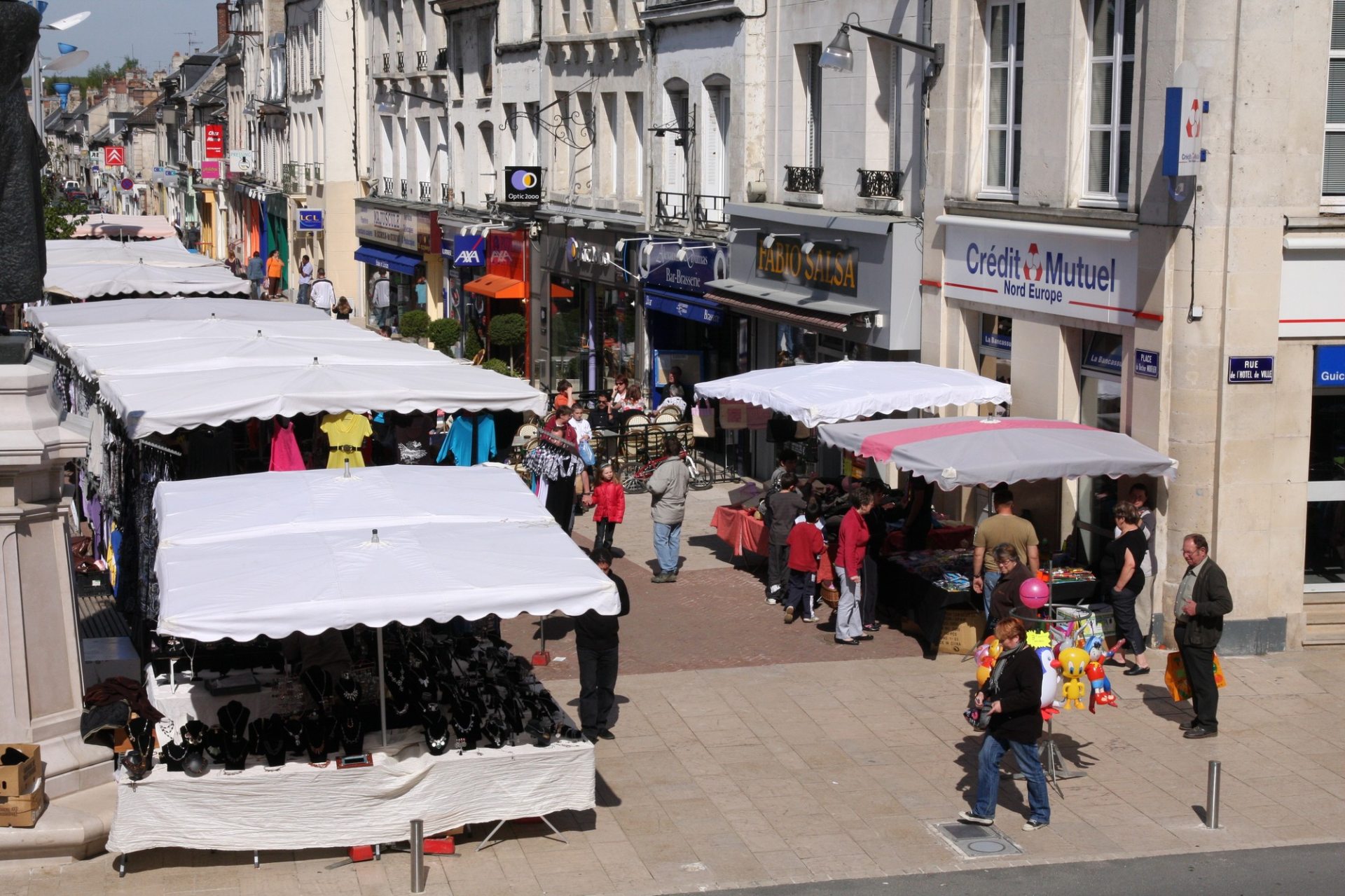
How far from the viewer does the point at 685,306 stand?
24.9 metres

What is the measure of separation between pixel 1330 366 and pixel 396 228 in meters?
30.0

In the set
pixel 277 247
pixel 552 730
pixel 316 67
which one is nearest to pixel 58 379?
pixel 552 730

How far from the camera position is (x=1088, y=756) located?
11.9 m

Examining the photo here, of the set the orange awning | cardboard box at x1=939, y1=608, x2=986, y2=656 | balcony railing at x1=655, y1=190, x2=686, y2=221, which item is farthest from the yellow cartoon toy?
the orange awning

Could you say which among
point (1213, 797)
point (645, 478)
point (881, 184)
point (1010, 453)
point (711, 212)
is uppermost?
point (881, 184)

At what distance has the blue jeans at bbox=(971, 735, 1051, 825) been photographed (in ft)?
33.3

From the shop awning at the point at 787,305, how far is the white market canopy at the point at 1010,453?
16.0ft

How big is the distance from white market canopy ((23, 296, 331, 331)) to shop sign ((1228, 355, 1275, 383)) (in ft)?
36.4

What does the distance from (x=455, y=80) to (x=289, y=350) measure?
22839 mm

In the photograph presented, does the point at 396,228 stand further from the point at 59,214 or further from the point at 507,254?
the point at 59,214

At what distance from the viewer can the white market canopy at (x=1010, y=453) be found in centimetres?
1373

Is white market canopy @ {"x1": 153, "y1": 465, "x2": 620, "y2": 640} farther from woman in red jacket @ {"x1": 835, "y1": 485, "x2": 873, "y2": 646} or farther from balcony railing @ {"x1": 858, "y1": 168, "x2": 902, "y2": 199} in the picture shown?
balcony railing @ {"x1": 858, "y1": 168, "x2": 902, "y2": 199}

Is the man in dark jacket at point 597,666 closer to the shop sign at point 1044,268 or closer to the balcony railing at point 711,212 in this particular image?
the shop sign at point 1044,268

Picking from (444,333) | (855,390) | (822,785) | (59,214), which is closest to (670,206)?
(444,333)
